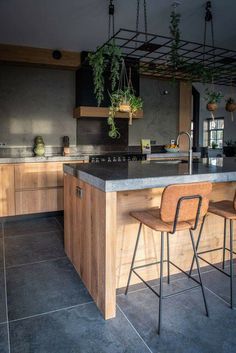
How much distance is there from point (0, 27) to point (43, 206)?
258 centimetres

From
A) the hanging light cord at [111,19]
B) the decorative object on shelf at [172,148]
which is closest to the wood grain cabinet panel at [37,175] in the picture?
the hanging light cord at [111,19]

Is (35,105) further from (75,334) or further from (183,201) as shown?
(75,334)

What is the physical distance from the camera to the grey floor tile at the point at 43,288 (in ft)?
6.79

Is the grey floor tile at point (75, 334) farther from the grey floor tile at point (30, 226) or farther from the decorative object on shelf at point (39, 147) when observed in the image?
the decorative object on shelf at point (39, 147)

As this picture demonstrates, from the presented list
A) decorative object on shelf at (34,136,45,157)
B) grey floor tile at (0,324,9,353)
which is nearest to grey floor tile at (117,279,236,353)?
grey floor tile at (0,324,9,353)

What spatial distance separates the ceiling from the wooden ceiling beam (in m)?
0.09

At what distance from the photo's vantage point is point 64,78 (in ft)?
16.3

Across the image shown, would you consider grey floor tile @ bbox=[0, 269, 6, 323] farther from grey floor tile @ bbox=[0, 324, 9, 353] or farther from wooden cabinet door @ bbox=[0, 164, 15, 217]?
wooden cabinet door @ bbox=[0, 164, 15, 217]

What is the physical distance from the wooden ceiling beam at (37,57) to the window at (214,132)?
8.56m

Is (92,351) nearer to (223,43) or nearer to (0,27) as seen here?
(0,27)

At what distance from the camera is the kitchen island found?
1898 millimetres

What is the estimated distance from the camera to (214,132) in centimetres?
1281

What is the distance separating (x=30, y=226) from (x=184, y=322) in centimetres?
272

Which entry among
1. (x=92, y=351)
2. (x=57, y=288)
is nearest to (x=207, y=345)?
(x=92, y=351)
